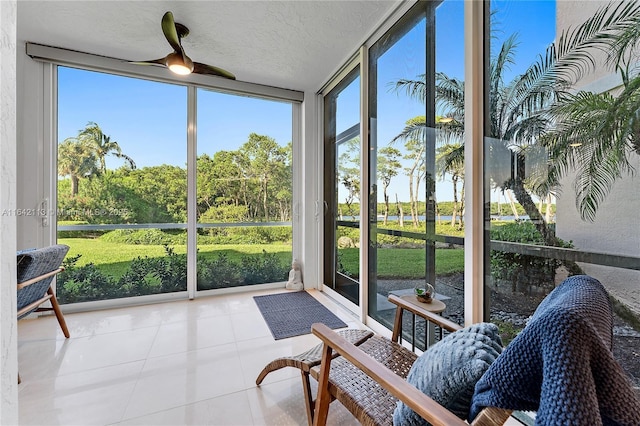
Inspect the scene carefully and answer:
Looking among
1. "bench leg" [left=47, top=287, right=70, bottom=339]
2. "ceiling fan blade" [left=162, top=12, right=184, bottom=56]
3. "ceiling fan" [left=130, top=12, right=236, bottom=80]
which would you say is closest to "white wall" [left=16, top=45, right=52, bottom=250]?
"bench leg" [left=47, top=287, right=70, bottom=339]

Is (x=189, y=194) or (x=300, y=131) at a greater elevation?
(x=300, y=131)

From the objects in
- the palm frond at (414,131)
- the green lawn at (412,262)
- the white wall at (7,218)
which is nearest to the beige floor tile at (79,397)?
the white wall at (7,218)

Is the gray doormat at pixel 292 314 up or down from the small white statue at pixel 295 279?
down

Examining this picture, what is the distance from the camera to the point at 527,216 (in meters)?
1.37

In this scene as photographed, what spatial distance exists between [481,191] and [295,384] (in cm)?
168

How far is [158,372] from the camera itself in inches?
73.5

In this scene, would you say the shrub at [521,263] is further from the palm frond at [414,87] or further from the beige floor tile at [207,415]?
the beige floor tile at [207,415]

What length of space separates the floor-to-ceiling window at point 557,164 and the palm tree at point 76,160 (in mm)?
3830

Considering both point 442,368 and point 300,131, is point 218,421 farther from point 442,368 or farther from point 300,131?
point 300,131

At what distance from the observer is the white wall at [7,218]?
53 centimetres

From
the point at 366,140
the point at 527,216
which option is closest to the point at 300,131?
the point at 366,140

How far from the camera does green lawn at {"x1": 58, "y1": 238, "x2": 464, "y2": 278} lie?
73.4 inches

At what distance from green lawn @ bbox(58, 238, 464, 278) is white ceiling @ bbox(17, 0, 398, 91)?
2018 mm

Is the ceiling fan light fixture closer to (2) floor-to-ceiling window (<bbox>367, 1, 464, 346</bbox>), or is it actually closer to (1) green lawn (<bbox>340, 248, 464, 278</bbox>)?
(2) floor-to-ceiling window (<bbox>367, 1, 464, 346</bbox>)
